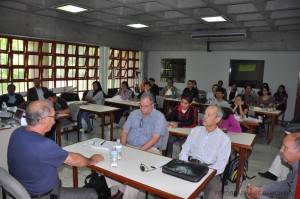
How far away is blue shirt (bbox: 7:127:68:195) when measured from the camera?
1.76 metres

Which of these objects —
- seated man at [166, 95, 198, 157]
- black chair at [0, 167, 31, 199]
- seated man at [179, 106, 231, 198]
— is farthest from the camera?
seated man at [166, 95, 198, 157]

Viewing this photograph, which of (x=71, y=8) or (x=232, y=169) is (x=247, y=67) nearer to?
(x=232, y=169)

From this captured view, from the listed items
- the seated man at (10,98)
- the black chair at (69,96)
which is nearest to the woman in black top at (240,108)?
the black chair at (69,96)

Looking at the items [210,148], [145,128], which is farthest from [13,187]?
[210,148]

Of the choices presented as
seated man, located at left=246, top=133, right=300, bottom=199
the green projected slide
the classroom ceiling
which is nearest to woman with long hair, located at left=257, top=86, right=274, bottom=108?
the green projected slide

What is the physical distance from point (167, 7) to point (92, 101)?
3229mm

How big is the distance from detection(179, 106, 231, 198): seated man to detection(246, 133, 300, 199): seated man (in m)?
0.36

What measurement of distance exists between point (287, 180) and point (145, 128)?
1.70 m

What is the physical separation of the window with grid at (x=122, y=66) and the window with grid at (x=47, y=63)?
2.19 feet

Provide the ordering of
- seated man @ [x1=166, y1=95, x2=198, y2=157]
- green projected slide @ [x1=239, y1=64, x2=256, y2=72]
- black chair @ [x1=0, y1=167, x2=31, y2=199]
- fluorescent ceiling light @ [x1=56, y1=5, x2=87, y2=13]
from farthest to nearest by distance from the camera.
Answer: green projected slide @ [x1=239, y1=64, x2=256, y2=72], fluorescent ceiling light @ [x1=56, y1=5, x2=87, y2=13], seated man @ [x1=166, y1=95, x2=198, y2=157], black chair @ [x1=0, y1=167, x2=31, y2=199]

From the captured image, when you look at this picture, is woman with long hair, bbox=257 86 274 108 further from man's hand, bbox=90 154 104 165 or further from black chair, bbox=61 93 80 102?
man's hand, bbox=90 154 104 165

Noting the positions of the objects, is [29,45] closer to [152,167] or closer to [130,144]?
[130,144]

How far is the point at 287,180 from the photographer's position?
2.21m

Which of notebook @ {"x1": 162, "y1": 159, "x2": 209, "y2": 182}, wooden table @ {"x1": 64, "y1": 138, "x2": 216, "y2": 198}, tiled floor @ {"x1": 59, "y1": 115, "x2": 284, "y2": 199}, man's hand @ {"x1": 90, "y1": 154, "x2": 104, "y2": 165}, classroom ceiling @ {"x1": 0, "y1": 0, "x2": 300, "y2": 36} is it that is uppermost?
classroom ceiling @ {"x1": 0, "y1": 0, "x2": 300, "y2": 36}
